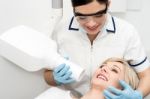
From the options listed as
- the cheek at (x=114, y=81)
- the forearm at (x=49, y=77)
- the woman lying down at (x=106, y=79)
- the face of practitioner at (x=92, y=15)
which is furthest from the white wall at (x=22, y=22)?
the cheek at (x=114, y=81)

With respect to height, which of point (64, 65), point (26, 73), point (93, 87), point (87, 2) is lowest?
point (26, 73)

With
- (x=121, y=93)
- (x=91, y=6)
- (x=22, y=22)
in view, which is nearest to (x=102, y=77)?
(x=121, y=93)

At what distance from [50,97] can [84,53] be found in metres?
0.29

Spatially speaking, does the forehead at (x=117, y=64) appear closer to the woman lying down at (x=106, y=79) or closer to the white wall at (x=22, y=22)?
the woman lying down at (x=106, y=79)

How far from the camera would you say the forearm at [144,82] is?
1.38 m

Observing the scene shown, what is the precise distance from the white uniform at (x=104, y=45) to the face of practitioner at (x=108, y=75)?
0.09 m

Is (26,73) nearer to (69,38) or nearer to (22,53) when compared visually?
(22,53)

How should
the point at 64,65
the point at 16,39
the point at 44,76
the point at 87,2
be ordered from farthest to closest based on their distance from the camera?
the point at 44,76 → the point at 16,39 → the point at 64,65 → the point at 87,2

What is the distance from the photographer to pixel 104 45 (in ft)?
4.67

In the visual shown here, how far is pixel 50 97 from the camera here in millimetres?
1337

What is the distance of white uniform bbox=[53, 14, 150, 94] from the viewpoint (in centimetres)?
141

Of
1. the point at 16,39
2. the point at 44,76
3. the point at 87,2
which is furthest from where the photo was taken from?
the point at 44,76

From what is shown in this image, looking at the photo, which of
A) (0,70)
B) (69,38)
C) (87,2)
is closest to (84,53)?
(69,38)

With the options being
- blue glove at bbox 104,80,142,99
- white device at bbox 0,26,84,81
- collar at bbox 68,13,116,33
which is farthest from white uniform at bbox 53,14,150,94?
blue glove at bbox 104,80,142,99
